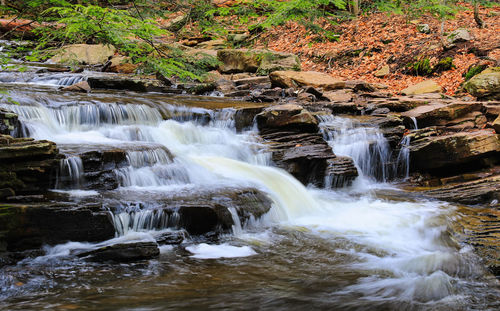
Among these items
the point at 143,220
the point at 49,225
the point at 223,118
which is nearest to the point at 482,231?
the point at 143,220

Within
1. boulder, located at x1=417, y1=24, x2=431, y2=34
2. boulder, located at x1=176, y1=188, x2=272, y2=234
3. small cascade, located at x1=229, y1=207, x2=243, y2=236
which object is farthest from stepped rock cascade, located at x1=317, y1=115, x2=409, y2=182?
boulder, located at x1=417, y1=24, x2=431, y2=34

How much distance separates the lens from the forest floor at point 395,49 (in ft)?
45.6

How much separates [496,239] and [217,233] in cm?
356

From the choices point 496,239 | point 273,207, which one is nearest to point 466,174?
point 496,239

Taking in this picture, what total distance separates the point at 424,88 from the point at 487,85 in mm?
2590

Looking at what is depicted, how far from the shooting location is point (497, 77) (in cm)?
1036

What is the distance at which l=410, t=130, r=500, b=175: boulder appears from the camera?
8.03 m

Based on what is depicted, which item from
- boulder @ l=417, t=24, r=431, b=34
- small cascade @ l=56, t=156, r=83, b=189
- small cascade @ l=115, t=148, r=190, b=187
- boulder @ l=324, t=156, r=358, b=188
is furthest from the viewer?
boulder @ l=417, t=24, r=431, b=34

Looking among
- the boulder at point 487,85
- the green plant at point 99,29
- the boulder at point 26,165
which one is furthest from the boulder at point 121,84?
the boulder at point 487,85

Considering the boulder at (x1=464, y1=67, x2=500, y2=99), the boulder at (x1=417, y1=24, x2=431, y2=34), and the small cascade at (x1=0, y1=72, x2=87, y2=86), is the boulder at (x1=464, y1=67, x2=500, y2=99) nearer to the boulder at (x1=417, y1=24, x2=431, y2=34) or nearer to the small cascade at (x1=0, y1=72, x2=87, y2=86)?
the boulder at (x1=417, y1=24, x2=431, y2=34)

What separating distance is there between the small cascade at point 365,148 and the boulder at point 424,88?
14.2 feet

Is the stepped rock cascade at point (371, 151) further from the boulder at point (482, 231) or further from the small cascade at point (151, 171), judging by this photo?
the small cascade at point (151, 171)

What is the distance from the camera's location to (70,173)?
A: 17.5ft

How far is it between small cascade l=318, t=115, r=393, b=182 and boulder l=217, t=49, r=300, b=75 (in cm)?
684
